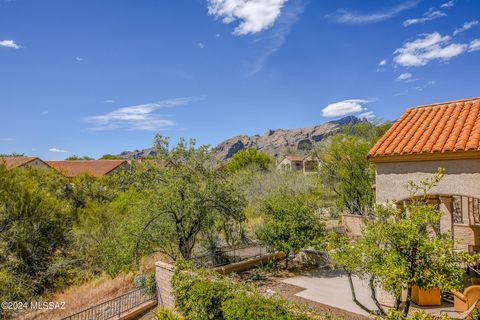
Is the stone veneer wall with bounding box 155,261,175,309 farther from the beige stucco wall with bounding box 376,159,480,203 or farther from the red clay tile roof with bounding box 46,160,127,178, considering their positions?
the red clay tile roof with bounding box 46,160,127,178

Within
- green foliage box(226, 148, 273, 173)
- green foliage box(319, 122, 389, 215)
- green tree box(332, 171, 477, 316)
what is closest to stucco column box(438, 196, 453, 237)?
green foliage box(319, 122, 389, 215)

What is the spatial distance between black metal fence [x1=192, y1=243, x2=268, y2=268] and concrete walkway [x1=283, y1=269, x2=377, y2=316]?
11.8 feet

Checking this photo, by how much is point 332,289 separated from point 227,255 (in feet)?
20.1

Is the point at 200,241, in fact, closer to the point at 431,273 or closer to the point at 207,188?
the point at 207,188

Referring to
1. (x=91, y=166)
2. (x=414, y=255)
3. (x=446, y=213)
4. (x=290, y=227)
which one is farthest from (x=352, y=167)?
(x=91, y=166)

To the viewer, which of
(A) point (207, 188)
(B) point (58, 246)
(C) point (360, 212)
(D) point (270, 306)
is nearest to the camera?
(D) point (270, 306)

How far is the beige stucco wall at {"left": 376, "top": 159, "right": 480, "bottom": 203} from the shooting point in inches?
301

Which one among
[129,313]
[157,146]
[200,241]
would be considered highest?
[157,146]

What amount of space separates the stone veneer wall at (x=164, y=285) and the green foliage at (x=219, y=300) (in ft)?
2.80

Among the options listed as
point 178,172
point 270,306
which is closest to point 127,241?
point 178,172

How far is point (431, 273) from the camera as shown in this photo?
479 centimetres

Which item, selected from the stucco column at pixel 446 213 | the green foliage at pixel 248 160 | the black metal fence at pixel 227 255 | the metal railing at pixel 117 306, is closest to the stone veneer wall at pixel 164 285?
the metal railing at pixel 117 306

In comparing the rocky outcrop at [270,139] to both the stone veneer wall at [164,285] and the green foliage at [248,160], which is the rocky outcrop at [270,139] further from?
the stone veneer wall at [164,285]

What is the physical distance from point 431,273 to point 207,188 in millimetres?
9716
